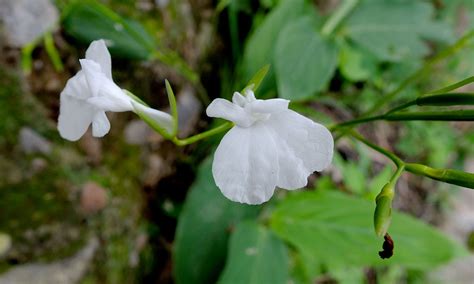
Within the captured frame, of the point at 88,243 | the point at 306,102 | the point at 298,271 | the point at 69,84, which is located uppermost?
the point at 69,84

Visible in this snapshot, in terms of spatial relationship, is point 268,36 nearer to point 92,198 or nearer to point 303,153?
point 92,198

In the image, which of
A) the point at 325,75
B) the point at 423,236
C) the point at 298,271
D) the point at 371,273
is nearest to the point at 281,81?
the point at 325,75

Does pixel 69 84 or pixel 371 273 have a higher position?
pixel 69 84

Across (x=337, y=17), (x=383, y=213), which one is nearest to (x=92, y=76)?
(x=383, y=213)

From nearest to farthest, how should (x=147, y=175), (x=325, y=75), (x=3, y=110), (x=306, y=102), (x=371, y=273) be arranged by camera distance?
1. (x=3, y=110)
2. (x=325, y=75)
3. (x=147, y=175)
4. (x=306, y=102)
5. (x=371, y=273)

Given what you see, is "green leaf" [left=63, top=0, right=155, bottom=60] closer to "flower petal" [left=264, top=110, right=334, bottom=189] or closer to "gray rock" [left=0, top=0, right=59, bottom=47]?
"gray rock" [left=0, top=0, right=59, bottom=47]

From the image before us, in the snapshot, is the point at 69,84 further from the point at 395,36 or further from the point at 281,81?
the point at 395,36
